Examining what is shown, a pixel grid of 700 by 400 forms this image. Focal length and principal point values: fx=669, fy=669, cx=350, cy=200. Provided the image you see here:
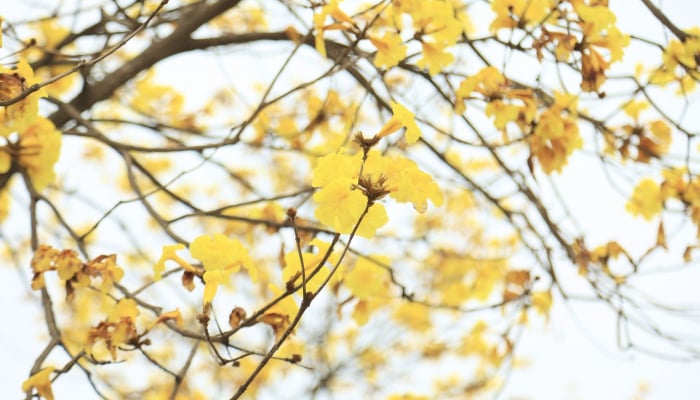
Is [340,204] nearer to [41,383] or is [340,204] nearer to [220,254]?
[220,254]

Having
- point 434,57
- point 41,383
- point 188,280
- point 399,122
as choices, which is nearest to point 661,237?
point 434,57

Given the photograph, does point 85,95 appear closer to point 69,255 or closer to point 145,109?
point 69,255

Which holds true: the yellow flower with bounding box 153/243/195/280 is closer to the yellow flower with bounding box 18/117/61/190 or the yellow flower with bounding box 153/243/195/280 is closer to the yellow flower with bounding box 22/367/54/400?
the yellow flower with bounding box 22/367/54/400

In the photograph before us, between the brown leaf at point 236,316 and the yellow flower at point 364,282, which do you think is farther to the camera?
the yellow flower at point 364,282

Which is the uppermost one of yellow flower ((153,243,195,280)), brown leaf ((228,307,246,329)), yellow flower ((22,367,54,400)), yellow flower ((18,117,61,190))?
yellow flower ((18,117,61,190))

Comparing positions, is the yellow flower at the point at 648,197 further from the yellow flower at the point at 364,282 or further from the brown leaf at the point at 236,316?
the brown leaf at the point at 236,316

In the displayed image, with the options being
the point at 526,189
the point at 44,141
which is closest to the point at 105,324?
the point at 44,141

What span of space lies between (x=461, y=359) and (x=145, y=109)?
179 centimetres

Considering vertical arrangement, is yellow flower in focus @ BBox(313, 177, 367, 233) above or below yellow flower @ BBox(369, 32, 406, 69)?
below

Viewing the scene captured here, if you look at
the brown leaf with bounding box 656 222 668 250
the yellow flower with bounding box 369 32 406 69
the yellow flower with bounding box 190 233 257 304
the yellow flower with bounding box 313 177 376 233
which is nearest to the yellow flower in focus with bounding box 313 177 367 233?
the yellow flower with bounding box 313 177 376 233

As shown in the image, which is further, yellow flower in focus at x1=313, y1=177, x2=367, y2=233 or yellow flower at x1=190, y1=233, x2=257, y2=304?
yellow flower at x1=190, y1=233, x2=257, y2=304

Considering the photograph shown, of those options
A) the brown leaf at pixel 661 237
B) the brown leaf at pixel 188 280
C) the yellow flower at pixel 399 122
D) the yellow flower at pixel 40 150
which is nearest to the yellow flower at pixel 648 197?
the brown leaf at pixel 661 237

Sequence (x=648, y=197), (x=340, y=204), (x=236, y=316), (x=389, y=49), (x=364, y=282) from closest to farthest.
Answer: (x=340, y=204) < (x=236, y=316) < (x=389, y=49) < (x=364, y=282) < (x=648, y=197)

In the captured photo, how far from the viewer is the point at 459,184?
4.91 feet
